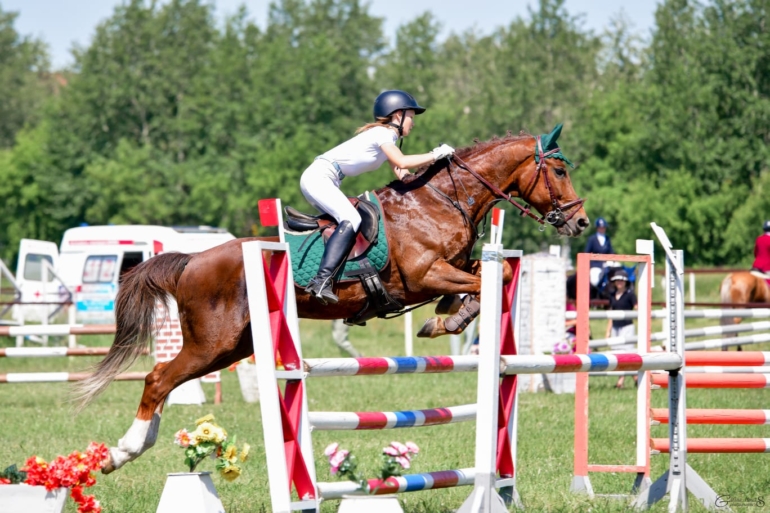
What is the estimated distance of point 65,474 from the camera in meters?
4.60

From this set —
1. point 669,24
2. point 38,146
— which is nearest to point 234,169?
point 38,146

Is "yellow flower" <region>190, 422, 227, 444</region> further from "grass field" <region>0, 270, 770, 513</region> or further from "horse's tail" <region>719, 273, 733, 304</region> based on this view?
"horse's tail" <region>719, 273, 733, 304</region>

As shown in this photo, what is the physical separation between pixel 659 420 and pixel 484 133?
35.9 meters

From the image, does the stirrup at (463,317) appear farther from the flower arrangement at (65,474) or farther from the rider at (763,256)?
the rider at (763,256)

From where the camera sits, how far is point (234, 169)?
45781mm

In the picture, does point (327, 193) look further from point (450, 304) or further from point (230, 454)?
point (230, 454)

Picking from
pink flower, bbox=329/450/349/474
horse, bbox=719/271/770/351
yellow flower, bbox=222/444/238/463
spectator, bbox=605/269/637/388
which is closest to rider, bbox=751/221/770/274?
horse, bbox=719/271/770/351

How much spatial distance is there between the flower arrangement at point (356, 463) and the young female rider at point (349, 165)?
1581 millimetres

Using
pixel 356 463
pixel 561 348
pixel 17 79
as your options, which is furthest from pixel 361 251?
pixel 17 79

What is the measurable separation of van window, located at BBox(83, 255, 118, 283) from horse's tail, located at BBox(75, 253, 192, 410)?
15177 millimetres

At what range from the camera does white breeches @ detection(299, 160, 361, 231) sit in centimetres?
623

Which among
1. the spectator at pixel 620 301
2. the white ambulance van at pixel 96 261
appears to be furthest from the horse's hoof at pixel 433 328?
the white ambulance van at pixel 96 261

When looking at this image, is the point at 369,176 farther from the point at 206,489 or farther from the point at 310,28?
the point at 206,489

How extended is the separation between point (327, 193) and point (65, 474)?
2436 millimetres
